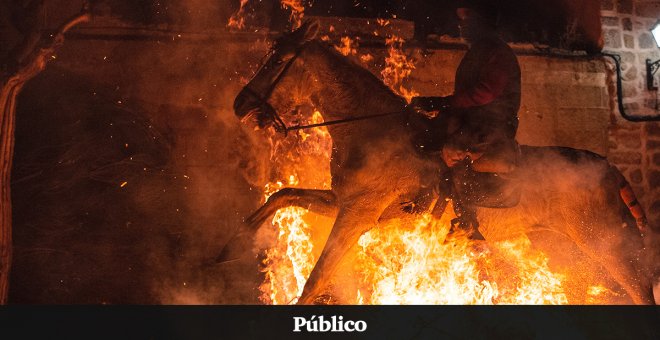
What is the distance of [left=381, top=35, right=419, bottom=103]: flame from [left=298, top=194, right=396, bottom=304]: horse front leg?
9.93 ft

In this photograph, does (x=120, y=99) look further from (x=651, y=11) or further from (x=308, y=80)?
(x=651, y=11)

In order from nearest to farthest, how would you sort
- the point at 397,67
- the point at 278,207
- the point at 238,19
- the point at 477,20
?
the point at 278,207, the point at 477,20, the point at 238,19, the point at 397,67

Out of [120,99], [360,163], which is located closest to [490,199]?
[360,163]

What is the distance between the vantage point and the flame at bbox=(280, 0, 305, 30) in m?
7.80

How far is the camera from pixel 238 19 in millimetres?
7789

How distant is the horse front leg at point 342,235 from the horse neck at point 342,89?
0.82 m

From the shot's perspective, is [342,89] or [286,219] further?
[286,219]

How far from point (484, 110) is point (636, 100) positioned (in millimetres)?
4590

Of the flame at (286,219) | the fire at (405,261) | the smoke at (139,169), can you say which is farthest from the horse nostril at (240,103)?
the smoke at (139,169)

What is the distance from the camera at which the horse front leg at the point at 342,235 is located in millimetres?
4949

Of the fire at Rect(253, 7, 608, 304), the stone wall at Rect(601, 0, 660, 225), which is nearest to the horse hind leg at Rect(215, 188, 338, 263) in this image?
the fire at Rect(253, 7, 608, 304)

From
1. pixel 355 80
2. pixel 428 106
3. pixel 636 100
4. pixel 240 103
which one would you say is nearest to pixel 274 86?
pixel 240 103

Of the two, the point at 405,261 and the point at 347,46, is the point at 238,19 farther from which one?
the point at 405,261

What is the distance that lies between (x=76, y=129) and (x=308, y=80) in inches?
157
